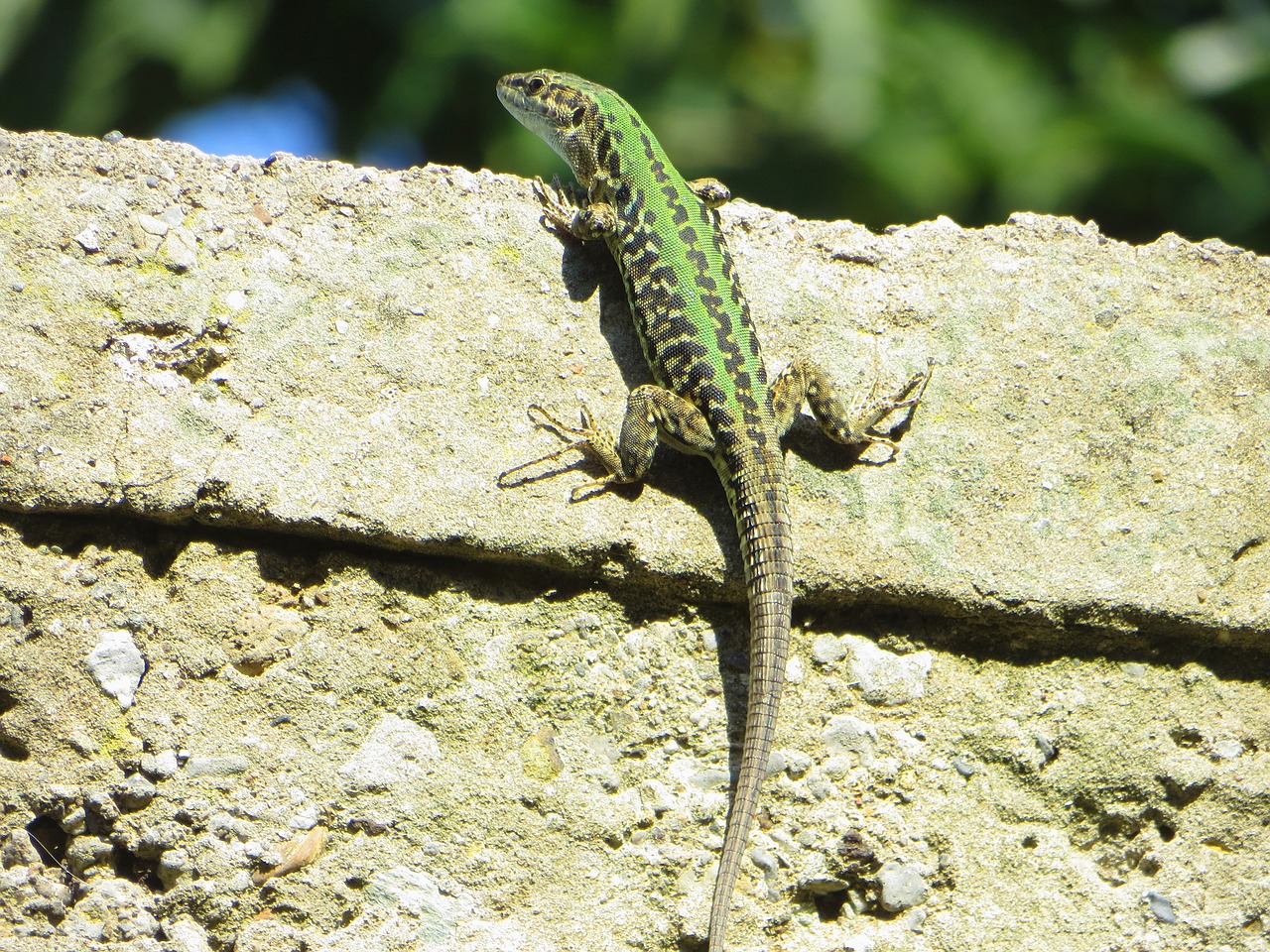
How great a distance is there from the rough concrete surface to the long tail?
0.11m

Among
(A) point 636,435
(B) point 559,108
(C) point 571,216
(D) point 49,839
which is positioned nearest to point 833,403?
(A) point 636,435

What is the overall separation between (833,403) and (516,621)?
37.2 inches

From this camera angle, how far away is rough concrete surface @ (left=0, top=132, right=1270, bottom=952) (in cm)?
265

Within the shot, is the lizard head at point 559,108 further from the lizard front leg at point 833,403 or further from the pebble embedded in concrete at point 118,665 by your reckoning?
→ the pebble embedded in concrete at point 118,665

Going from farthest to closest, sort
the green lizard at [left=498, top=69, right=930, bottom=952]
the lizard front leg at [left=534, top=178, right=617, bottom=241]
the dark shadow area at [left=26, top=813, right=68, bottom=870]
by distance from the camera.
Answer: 1. the lizard front leg at [left=534, top=178, right=617, bottom=241]
2. the green lizard at [left=498, top=69, right=930, bottom=952]
3. the dark shadow area at [left=26, top=813, right=68, bottom=870]

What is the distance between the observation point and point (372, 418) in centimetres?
294

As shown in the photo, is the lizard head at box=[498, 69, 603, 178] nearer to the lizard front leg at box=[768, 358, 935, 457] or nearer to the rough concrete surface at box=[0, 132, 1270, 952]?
the rough concrete surface at box=[0, 132, 1270, 952]

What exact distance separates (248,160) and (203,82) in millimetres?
4990

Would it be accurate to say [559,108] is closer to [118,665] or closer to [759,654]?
[759,654]

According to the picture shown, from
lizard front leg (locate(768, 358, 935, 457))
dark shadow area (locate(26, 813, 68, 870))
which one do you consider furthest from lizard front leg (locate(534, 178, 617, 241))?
dark shadow area (locate(26, 813, 68, 870))

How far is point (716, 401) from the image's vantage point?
309 centimetres

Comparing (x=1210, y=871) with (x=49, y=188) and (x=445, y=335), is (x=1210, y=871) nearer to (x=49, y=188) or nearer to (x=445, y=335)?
(x=445, y=335)

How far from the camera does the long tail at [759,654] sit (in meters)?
2.65

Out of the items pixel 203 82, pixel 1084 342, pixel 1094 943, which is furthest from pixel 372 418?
pixel 203 82
